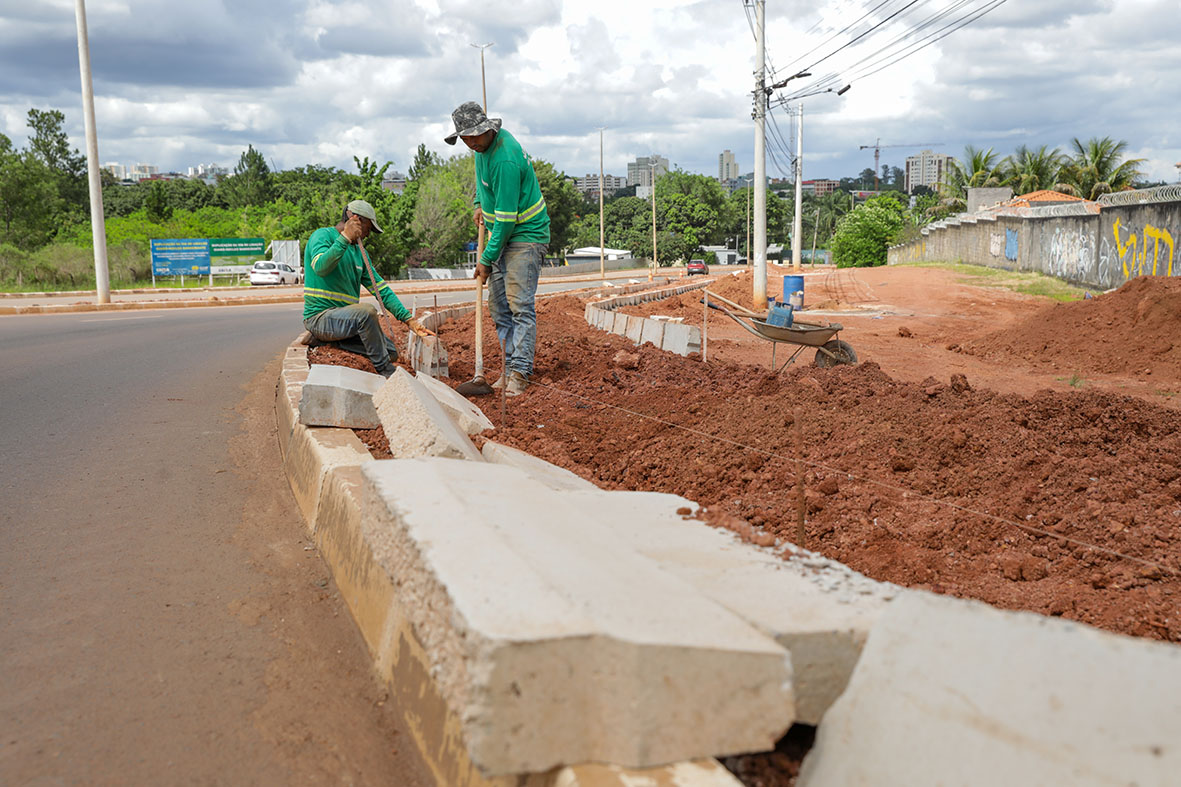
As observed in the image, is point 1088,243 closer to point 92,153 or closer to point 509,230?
point 509,230

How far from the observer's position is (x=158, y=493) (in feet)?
16.0

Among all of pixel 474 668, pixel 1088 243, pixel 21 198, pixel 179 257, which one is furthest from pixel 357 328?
pixel 21 198

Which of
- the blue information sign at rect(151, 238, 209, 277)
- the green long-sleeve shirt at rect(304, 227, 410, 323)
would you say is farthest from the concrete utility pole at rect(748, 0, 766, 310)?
the blue information sign at rect(151, 238, 209, 277)

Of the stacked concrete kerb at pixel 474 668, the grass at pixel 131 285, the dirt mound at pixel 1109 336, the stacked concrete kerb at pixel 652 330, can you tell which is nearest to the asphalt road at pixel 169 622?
the stacked concrete kerb at pixel 474 668

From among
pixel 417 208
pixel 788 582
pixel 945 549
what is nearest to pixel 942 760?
pixel 788 582

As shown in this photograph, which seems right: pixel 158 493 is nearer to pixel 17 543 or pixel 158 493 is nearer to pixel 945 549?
pixel 17 543

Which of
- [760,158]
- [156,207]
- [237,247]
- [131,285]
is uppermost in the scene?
[156,207]

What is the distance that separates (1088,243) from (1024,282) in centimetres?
260

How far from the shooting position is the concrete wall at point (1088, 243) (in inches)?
723

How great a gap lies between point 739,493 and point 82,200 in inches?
3082

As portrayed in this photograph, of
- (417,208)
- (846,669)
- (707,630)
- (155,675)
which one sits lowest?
(155,675)

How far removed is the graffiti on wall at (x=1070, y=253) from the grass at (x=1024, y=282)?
301mm

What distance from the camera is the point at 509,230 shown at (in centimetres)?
662

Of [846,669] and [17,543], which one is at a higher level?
[846,669]
